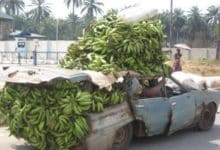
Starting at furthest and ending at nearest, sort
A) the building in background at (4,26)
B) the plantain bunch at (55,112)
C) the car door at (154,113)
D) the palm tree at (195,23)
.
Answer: the palm tree at (195,23)
the building in background at (4,26)
the car door at (154,113)
the plantain bunch at (55,112)

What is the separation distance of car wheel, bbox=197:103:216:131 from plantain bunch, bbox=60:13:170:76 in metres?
1.86

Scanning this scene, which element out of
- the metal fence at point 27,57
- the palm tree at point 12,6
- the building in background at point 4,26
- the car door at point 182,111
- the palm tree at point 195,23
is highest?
the palm tree at point 12,6

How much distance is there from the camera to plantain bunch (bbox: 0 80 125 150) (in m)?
7.85

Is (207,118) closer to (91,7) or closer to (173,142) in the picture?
(173,142)

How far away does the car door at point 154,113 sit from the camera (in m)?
8.95

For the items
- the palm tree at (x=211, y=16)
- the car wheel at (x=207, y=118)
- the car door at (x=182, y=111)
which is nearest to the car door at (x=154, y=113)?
the car door at (x=182, y=111)

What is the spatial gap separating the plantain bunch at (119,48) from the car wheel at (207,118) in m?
1.86

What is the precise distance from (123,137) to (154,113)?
0.80 meters

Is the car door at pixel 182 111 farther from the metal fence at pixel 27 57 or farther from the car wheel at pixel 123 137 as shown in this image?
the metal fence at pixel 27 57

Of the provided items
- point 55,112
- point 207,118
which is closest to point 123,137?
point 55,112

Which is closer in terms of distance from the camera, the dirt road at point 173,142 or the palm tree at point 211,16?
the dirt road at point 173,142

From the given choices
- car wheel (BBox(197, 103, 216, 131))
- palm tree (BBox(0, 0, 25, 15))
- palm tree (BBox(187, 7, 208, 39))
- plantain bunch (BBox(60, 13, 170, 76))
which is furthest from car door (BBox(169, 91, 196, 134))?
palm tree (BBox(0, 0, 25, 15))

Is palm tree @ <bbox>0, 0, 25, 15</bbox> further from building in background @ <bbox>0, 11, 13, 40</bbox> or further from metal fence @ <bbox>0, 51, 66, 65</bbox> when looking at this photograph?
metal fence @ <bbox>0, 51, 66, 65</bbox>

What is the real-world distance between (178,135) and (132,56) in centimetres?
225
